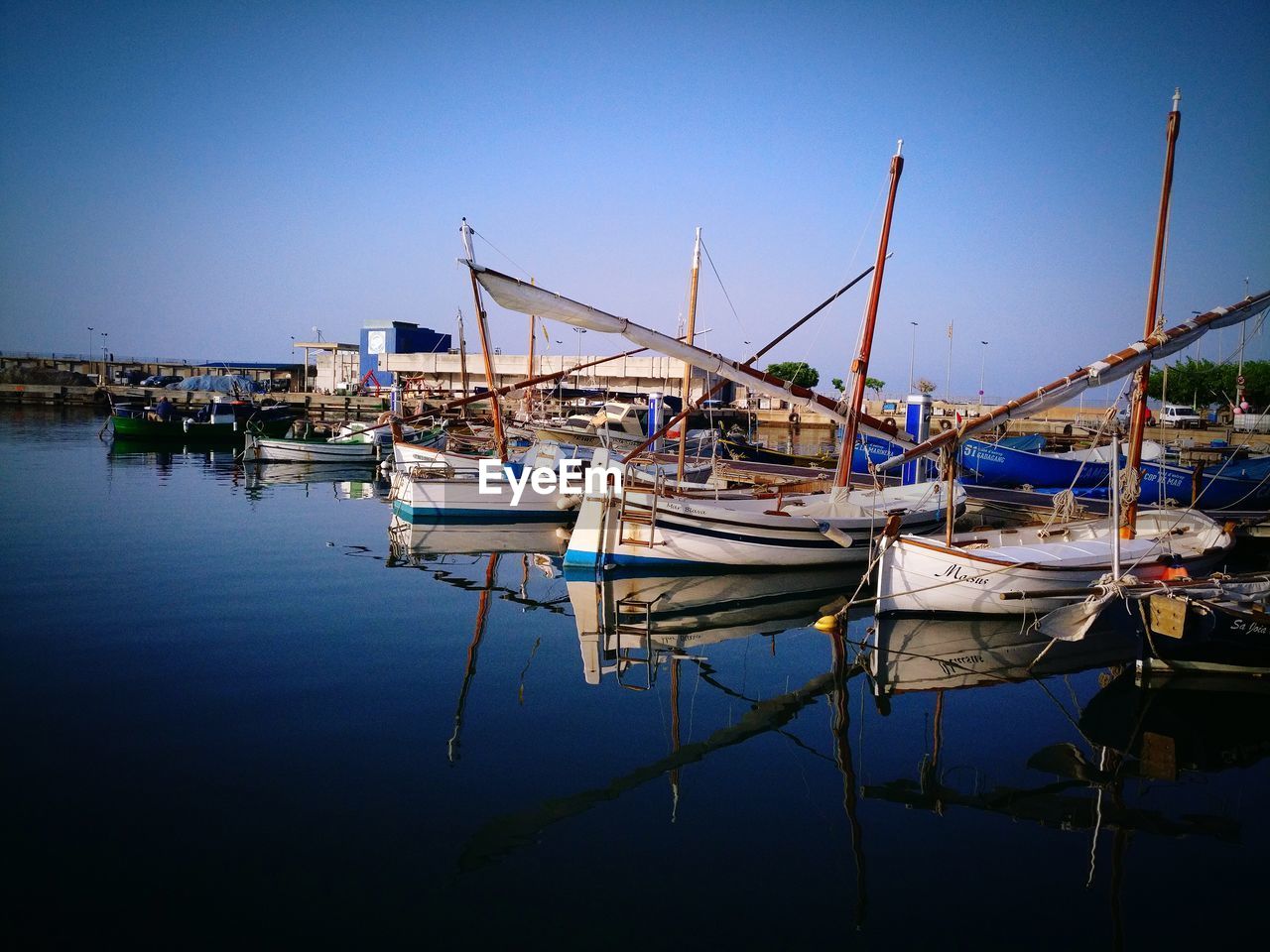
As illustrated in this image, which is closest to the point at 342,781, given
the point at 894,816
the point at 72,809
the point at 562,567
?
the point at 72,809

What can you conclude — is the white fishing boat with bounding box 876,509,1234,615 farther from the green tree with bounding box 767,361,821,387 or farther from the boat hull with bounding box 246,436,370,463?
the green tree with bounding box 767,361,821,387

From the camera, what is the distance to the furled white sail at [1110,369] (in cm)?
1371

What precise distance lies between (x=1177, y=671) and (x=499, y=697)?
9.81 metres

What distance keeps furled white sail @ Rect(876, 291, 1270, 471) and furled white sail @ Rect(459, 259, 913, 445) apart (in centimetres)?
331

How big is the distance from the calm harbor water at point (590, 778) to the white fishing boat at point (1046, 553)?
2.51 feet

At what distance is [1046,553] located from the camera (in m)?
14.4

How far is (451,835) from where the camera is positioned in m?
7.06

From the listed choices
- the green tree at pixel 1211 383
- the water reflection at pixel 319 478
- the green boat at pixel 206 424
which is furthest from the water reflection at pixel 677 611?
the green tree at pixel 1211 383

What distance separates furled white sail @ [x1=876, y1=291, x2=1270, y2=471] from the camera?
13711 millimetres

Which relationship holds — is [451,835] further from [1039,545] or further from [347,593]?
[1039,545]

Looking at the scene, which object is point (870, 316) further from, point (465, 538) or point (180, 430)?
point (180, 430)

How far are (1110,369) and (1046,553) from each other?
3371mm

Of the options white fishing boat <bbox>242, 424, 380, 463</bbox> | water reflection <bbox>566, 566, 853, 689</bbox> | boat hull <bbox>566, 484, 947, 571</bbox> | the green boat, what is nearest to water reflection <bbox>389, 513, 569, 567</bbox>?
boat hull <bbox>566, 484, 947, 571</bbox>

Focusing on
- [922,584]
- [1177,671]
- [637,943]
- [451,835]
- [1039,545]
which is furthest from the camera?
[1039,545]
